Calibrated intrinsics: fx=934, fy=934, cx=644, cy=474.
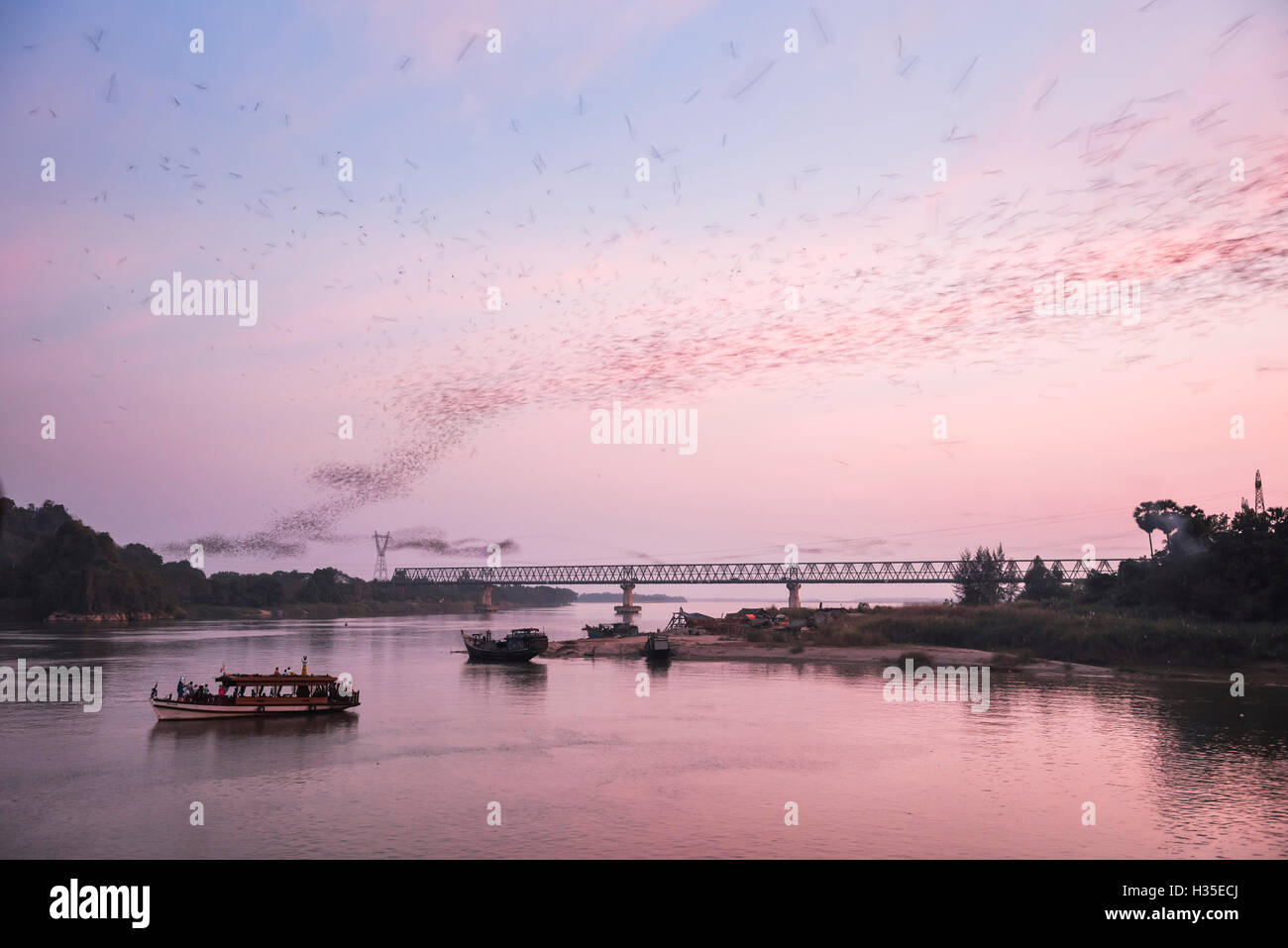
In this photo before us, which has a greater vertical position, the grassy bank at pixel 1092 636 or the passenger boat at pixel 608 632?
the grassy bank at pixel 1092 636

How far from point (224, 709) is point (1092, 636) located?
237ft

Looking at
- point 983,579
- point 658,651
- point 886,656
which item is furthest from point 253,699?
point 983,579

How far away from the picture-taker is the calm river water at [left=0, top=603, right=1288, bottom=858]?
101 ft

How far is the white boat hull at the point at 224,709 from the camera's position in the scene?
55.9 meters

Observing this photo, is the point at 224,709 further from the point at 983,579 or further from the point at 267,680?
the point at 983,579

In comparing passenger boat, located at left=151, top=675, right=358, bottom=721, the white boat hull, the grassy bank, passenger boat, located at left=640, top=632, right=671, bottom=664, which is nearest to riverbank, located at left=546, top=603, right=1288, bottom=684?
the grassy bank

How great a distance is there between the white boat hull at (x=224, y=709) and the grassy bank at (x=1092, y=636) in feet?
210

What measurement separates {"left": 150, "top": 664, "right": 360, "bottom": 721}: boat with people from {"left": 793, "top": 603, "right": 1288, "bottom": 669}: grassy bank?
63.3 m

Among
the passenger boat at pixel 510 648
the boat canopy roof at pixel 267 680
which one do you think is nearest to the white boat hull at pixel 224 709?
the boat canopy roof at pixel 267 680

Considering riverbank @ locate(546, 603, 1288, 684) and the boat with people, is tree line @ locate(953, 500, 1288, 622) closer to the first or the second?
riverbank @ locate(546, 603, 1288, 684)

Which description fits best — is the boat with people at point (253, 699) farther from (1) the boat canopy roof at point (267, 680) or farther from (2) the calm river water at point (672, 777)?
(2) the calm river water at point (672, 777)

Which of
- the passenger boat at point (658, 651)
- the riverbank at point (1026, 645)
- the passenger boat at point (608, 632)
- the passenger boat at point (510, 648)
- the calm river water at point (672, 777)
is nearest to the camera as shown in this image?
the calm river water at point (672, 777)
